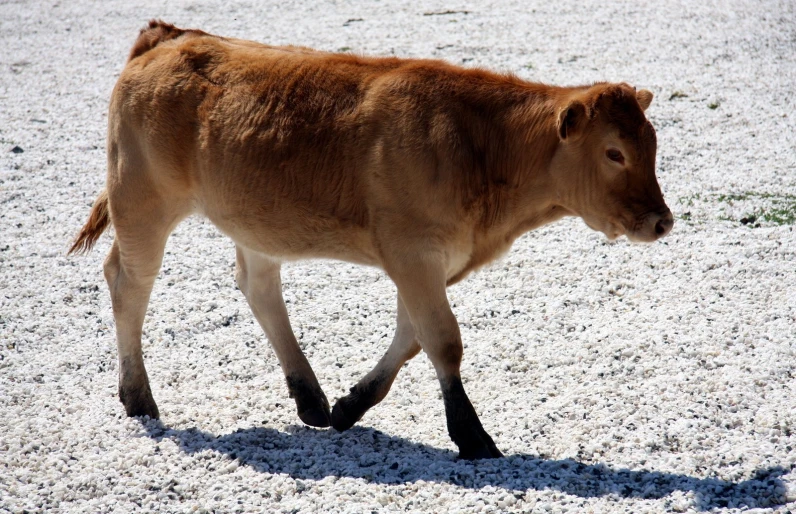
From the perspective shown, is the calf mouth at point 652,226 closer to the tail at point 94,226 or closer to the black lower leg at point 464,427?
the black lower leg at point 464,427

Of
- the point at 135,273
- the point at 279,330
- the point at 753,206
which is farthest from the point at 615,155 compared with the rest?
the point at 753,206

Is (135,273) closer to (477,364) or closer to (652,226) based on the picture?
(477,364)

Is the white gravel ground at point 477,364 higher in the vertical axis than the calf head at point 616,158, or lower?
lower

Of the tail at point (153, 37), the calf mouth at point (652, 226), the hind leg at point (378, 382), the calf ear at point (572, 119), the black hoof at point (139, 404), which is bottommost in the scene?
the black hoof at point (139, 404)

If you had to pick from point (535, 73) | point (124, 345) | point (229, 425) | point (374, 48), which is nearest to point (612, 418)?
point (229, 425)

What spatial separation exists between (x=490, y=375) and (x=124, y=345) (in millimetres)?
2788

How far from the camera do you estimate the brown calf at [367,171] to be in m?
5.61

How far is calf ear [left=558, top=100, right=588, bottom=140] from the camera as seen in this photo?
543 cm

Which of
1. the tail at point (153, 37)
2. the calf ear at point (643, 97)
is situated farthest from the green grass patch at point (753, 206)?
the tail at point (153, 37)

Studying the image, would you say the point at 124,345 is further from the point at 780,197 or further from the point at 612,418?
the point at 780,197

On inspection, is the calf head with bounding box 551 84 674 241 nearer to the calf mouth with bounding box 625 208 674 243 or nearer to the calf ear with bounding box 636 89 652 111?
the calf mouth with bounding box 625 208 674 243

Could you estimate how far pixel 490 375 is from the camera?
6938 millimetres

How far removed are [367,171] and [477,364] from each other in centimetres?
209

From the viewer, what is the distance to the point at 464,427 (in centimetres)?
570
